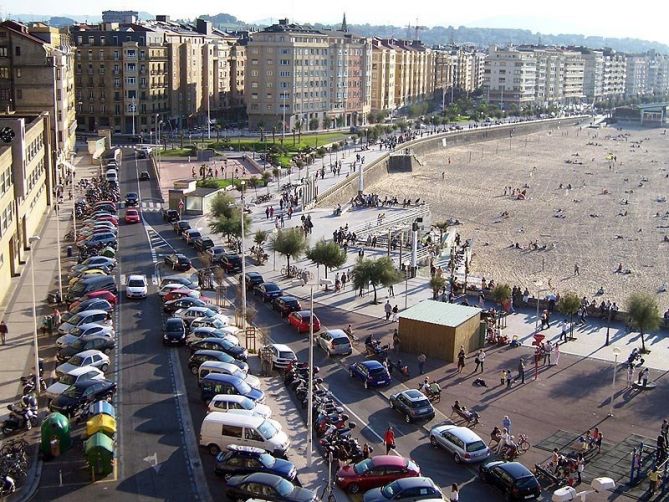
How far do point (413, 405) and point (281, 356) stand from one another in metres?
4.60

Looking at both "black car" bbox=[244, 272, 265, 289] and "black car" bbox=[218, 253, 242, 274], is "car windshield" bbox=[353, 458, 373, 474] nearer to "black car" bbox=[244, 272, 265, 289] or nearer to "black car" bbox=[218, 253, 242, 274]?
"black car" bbox=[244, 272, 265, 289]

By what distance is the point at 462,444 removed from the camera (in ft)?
62.0

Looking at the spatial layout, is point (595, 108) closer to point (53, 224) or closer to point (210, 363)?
point (53, 224)

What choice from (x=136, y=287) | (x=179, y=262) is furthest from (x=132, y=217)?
(x=136, y=287)

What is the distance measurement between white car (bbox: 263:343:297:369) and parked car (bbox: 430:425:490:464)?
5.77 m

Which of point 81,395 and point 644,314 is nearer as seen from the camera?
point 81,395

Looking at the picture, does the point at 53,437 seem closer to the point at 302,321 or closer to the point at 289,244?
the point at 302,321

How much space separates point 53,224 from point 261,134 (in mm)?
43013

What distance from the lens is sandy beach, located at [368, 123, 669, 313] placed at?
1757 inches

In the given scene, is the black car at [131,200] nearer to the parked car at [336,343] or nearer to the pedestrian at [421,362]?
the parked car at [336,343]

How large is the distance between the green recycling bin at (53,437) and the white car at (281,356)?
706 cm

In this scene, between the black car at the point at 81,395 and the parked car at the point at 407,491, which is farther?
the black car at the point at 81,395

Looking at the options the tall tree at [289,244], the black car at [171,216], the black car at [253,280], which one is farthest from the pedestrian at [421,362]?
the black car at [171,216]

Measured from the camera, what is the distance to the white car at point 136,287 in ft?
100
